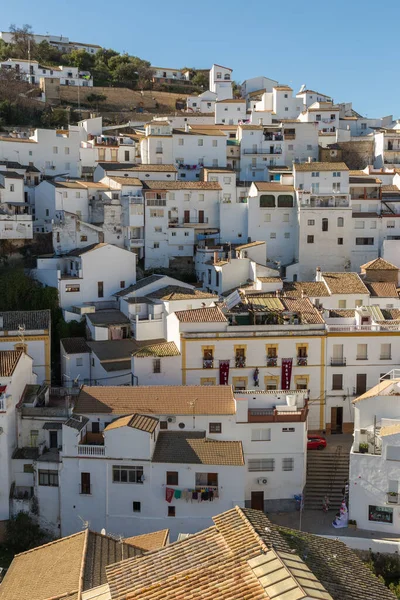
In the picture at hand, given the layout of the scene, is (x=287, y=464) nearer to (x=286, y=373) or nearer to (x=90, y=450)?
(x=286, y=373)

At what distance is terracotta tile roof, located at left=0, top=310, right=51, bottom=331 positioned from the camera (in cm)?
3522

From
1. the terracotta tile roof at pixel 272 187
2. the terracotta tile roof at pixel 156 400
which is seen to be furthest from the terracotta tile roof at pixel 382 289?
the terracotta tile roof at pixel 156 400

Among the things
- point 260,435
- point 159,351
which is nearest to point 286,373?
point 260,435

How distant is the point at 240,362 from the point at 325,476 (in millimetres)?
6526

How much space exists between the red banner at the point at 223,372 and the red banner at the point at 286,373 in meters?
2.63

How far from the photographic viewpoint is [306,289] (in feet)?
132

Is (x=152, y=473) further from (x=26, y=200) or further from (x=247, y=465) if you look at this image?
(x=26, y=200)

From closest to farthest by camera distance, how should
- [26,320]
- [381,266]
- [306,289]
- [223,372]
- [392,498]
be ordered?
[392,498] → [223,372] → [26,320] → [306,289] → [381,266]

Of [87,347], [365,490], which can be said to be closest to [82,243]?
[87,347]

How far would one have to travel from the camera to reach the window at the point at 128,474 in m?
26.9

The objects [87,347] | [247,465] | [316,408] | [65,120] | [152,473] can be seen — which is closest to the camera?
[152,473]

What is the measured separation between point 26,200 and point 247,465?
30.8 m

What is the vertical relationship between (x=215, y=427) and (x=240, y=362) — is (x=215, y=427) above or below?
below

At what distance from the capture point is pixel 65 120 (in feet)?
237
